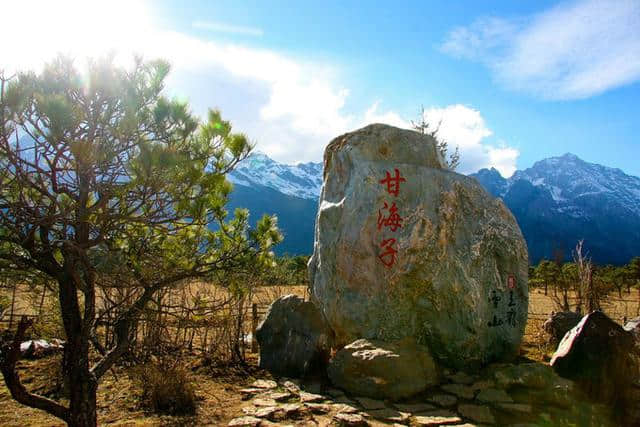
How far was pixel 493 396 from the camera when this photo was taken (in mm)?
5590

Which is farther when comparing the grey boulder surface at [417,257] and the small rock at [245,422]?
the grey boulder surface at [417,257]

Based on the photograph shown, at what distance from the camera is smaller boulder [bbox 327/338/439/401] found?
5.59 metres

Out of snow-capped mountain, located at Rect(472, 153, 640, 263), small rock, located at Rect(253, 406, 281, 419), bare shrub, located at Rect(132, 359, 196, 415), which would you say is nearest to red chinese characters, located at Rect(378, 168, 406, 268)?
small rock, located at Rect(253, 406, 281, 419)

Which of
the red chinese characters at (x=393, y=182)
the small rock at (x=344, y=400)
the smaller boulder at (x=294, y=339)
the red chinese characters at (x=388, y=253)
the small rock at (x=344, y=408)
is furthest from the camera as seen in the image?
the red chinese characters at (x=393, y=182)

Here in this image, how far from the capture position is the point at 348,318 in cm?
676

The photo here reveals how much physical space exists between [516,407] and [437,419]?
3.34 ft

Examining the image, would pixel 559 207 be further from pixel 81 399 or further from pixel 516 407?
pixel 81 399

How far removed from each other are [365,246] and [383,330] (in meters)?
1.21

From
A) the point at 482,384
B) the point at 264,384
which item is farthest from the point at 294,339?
the point at 482,384

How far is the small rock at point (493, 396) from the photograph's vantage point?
18.0 ft

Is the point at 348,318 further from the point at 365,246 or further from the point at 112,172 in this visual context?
the point at 112,172

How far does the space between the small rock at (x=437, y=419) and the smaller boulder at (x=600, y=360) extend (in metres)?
1.60

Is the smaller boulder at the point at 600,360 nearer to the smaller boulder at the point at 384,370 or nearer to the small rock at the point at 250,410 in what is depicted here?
the smaller boulder at the point at 384,370

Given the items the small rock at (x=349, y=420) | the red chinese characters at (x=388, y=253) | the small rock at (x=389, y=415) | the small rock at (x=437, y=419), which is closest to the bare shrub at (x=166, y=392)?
the small rock at (x=349, y=420)
